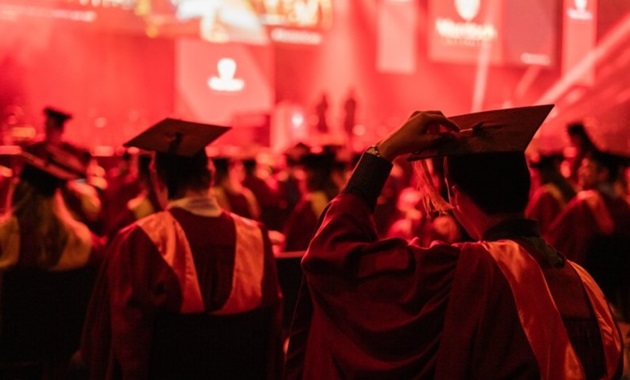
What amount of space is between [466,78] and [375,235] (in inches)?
659

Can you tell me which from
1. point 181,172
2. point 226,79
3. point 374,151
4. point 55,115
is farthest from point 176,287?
point 226,79

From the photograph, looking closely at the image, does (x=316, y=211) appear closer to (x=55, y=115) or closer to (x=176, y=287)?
(x=55, y=115)

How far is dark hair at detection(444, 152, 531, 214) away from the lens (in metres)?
1.80

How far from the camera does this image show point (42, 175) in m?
4.09

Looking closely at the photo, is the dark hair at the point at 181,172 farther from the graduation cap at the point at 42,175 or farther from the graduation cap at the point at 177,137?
the graduation cap at the point at 42,175

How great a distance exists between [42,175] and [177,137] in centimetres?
118

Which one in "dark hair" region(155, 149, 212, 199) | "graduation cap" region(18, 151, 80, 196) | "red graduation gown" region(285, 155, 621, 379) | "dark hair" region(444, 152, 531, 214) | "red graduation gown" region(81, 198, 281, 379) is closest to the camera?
"red graduation gown" region(285, 155, 621, 379)

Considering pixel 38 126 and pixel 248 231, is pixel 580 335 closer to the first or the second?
pixel 248 231

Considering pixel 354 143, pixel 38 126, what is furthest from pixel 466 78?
pixel 38 126

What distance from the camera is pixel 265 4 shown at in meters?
14.6

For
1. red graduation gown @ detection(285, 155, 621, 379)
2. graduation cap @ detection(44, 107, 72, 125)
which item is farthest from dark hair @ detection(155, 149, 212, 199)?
graduation cap @ detection(44, 107, 72, 125)

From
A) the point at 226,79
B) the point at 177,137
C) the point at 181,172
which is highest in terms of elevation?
the point at 226,79

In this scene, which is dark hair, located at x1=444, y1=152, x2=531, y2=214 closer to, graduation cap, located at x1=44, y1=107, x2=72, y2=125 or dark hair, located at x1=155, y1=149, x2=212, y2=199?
dark hair, located at x1=155, y1=149, x2=212, y2=199

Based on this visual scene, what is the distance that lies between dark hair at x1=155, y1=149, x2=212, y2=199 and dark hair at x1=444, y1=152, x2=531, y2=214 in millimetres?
1493
